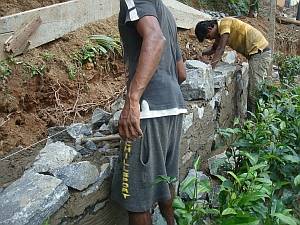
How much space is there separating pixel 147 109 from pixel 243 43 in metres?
4.00

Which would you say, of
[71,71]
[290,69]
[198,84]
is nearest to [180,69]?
[198,84]

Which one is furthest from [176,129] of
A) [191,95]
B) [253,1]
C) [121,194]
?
[253,1]

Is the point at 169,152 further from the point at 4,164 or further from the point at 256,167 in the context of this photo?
the point at 4,164

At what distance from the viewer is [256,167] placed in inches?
124

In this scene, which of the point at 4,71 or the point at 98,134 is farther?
the point at 4,71

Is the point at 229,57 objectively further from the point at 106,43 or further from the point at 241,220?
the point at 241,220

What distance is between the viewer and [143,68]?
2.77 meters

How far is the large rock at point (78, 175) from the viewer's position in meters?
3.02

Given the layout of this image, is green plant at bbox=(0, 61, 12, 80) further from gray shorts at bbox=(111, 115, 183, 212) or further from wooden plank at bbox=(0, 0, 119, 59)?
gray shorts at bbox=(111, 115, 183, 212)

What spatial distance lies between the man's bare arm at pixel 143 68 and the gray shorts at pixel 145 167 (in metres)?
0.20

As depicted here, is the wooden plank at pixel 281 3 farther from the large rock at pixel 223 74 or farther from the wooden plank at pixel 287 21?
the large rock at pixel 223 74

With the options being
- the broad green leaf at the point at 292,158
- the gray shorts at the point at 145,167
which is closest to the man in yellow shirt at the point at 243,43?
the broad green leaf at the point at 292,158

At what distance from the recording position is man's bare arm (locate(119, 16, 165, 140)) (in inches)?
109

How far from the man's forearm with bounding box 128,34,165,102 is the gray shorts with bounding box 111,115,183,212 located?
0.83 feet
